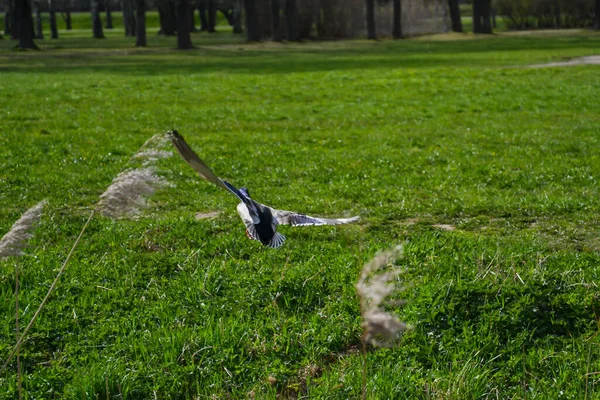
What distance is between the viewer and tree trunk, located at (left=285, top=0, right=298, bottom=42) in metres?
47.8

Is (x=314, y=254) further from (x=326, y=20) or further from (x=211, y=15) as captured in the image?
(x=211, y=15)

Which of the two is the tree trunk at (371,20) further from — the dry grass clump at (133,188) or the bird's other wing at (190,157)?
the bird's other wing at (190,157)

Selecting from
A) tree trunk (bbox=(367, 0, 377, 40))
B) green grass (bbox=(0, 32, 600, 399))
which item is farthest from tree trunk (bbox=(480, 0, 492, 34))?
green grass (bbox=(0, 32, 600, 399))

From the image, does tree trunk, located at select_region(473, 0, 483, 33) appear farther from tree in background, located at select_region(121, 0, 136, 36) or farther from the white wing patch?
the white wing patch

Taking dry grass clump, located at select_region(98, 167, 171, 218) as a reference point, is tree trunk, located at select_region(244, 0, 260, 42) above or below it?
above

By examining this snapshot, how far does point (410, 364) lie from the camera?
168 inches

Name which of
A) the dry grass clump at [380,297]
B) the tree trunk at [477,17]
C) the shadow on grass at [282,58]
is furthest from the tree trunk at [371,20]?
the dry grass clump at [380,297]

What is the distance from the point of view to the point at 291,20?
48250mm

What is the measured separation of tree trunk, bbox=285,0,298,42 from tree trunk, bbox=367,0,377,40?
397 centimetres

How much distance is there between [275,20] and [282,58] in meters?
14.3

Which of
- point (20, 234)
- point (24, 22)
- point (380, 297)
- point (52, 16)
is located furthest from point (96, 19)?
point (380, 297)

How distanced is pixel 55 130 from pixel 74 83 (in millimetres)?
8481

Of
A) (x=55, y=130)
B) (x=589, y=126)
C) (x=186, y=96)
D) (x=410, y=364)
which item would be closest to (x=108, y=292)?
(x=410, y=364)

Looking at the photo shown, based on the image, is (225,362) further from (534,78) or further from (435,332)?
(534,78)
